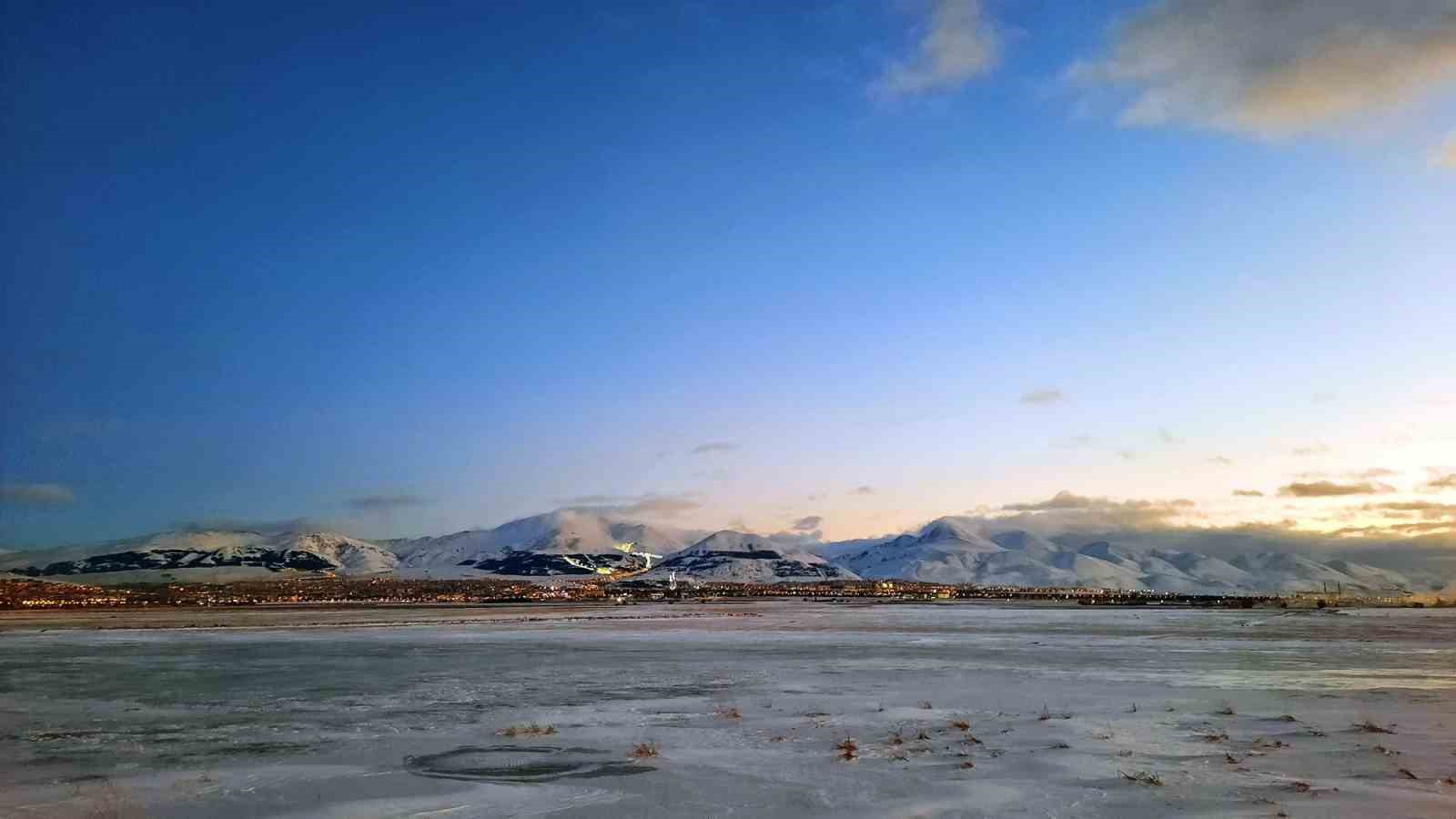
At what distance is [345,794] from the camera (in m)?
13.1

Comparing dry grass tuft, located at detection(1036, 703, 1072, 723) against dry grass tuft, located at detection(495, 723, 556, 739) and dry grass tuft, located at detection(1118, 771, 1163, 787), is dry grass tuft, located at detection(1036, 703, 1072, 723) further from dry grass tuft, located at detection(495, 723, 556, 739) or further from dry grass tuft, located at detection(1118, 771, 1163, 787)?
dry grass tuft, located at detection(495, 723, 556, 739)

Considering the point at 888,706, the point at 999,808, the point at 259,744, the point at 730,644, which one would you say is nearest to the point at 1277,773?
the point at 999,808

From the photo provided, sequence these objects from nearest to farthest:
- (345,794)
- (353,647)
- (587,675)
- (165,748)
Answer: (345,794)
(165,748)
(587,675)
(353,647)

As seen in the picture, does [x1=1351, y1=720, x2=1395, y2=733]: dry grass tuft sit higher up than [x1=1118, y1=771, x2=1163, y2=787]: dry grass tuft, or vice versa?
[x1=1118, y1=771, x2=1163, y2=787]: dry grass tuft

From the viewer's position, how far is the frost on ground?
12750 millimetres

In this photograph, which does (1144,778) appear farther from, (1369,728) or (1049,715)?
(1369,728)

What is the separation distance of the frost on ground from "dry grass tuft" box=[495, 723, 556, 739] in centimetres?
12

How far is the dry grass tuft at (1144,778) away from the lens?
44.5ft

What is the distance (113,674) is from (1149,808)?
33.4 m

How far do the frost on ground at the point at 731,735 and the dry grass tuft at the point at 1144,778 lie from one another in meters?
0.06

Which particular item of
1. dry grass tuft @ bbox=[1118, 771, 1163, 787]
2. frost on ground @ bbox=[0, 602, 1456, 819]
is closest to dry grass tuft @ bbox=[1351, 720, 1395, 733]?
frost on ground @ bbox=[0, 602, 1456, 819]

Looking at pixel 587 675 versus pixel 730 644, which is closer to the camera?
pixel 587 675

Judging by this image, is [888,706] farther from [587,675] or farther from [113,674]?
[113,674]

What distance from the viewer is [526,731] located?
18.7 metres
